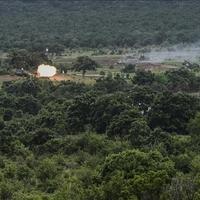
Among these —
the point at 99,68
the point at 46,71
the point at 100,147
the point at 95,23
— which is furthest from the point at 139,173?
the point at 95,23

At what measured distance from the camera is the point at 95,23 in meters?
140

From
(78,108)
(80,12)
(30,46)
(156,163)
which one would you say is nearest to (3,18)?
(80,12)

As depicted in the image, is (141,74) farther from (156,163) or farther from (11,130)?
(156,163)

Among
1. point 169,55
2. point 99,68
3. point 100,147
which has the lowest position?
point 169,55

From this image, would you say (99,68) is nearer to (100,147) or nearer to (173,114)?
(173,114)

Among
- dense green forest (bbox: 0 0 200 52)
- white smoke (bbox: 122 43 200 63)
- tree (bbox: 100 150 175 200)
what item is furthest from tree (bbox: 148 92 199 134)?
dense green forest (bbox: 0 0 200 52)

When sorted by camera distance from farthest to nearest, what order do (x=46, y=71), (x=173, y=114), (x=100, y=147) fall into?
(x=46, y=71), (x=173, y=114), (x=100, y=147)

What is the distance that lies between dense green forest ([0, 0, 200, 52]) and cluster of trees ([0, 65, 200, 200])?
173 feet

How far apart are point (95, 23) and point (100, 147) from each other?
10216cm

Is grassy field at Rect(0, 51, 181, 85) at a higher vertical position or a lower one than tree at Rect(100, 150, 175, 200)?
lower

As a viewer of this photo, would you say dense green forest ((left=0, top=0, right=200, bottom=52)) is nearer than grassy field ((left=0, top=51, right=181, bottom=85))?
No

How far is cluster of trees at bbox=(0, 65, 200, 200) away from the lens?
2922 centimetres

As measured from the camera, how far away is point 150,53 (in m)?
100

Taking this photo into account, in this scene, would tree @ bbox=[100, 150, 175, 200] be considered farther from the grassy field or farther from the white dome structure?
the white dome structure
